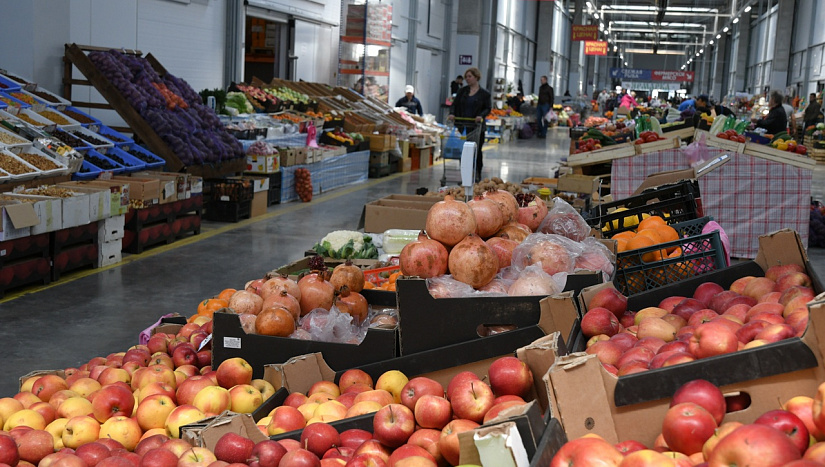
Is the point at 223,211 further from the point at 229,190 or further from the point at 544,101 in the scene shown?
the point at 544,101

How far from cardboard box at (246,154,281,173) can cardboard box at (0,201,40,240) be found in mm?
4614

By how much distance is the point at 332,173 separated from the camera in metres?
13.1

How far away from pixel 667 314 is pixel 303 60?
14792 mm

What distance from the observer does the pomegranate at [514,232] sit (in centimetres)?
369

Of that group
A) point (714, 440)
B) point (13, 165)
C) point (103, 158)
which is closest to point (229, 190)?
point (103, 158)

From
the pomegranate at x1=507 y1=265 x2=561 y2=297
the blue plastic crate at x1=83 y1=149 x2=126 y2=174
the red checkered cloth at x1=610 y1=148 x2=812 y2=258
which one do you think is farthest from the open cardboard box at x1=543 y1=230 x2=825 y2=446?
the blue plastic crate at x1=83 y1=149 x2=126 y2=174

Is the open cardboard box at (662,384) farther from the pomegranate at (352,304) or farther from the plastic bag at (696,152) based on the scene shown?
the plastic bag at (696,152)

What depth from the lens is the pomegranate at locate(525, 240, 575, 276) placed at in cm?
338

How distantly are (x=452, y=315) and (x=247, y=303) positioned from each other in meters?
0.92

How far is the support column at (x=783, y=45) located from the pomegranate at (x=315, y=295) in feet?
108

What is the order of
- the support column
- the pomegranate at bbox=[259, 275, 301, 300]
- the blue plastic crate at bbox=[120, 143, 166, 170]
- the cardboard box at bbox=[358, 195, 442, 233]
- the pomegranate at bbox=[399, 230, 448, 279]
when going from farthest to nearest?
1. the support column
2. the blue plastic crate at bbox=[120, 143, 166, 170]
3. the cardboard box at bbox=[358, 195, 442, 233]
4. the pomegranate at bbox=[259, 275, 301, 300]
5. the pomegranate at bbox=[399, 230, 448, 279]

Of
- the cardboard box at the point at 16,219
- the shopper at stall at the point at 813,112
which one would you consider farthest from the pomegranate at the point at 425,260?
the shopper at stall at the point at 813,112

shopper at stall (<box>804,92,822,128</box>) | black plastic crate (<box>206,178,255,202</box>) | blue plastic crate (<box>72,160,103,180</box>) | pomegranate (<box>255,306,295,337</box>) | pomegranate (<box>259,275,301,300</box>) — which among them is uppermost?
shopper at stall (<box>804,92,822,128</box>)

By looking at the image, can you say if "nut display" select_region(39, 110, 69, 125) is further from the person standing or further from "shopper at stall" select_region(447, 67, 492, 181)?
the person standing
